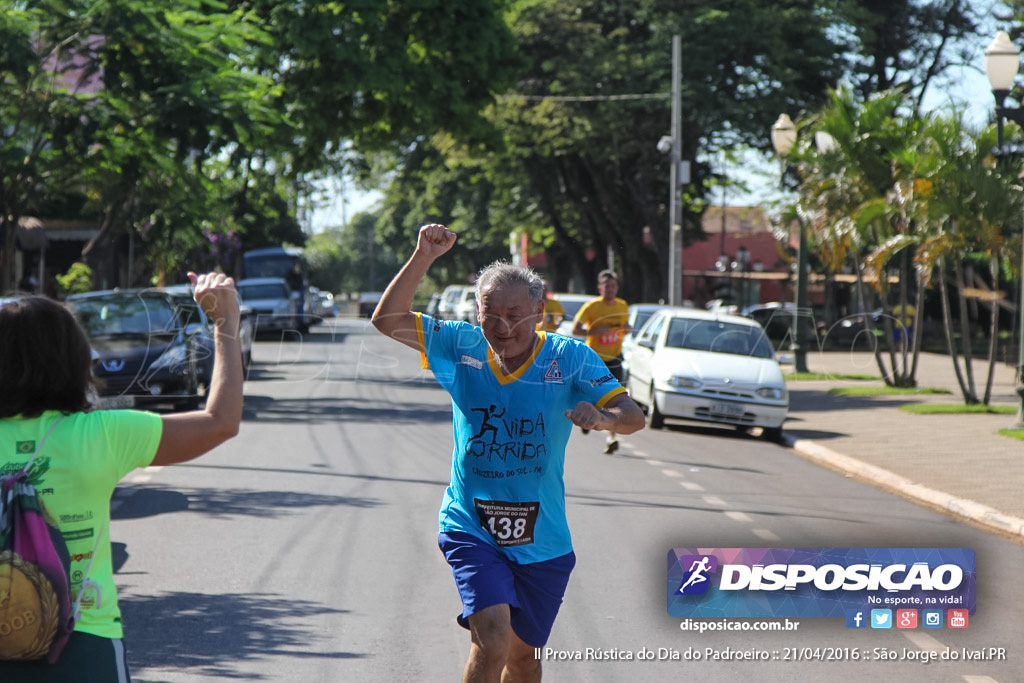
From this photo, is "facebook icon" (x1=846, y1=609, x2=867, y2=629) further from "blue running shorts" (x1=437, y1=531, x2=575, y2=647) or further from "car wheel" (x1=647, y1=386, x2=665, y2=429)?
"car wheel" (x1=647, y1=386, x2=665, y2=429)

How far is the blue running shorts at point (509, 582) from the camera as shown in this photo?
4.29 m

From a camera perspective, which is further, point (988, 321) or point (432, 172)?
point (988, 321)

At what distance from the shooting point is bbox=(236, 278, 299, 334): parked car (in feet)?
136

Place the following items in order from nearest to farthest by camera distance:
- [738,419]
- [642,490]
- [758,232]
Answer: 1. [642,490]
2. [738,419]
3. [758,232]

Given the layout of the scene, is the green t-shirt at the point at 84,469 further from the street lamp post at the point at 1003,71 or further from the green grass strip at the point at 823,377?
the green grass strip at the point at 823,377

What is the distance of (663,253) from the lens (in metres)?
37.8

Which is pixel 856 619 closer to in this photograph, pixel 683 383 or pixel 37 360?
pixel 37 360

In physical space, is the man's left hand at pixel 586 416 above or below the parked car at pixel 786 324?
above

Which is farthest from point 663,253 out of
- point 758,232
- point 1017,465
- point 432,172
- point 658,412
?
point 758,232

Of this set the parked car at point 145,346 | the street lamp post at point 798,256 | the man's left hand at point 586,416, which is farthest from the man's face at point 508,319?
the street lamp post at point 798,256

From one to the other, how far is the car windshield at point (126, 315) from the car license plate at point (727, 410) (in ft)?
24.5

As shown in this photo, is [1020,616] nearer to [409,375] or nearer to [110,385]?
[110,385]

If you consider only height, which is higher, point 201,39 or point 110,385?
point 201,39

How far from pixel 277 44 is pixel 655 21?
52.5 ft
